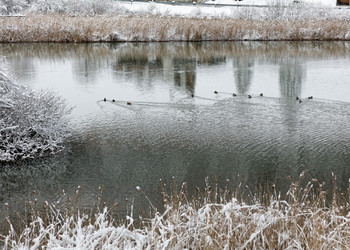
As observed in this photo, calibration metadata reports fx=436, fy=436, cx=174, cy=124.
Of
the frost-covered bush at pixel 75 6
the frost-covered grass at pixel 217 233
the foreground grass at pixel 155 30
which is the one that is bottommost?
the frost-covered grass at pixel 217 233

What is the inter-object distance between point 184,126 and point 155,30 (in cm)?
1804

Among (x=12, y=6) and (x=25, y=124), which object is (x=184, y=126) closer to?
(x=25, y=124)

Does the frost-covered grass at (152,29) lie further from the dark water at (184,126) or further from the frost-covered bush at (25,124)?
the frost-covered bush at (25,124)

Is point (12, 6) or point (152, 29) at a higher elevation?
point (12, 6)

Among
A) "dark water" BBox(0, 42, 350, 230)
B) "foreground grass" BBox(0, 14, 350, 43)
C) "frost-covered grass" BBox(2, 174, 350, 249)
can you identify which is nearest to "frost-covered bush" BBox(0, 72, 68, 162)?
"dark water" BBox(0, 42, 350, 230)

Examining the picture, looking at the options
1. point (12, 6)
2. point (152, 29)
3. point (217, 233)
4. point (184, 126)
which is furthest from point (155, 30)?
point (217, 233)

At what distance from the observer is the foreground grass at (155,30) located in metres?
24.8

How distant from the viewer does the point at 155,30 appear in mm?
25859

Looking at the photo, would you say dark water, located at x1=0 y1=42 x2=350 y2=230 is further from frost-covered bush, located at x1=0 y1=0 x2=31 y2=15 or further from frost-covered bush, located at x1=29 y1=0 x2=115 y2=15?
frost-covered bush, located at x1=0 y1=0 x2=31 y2=15

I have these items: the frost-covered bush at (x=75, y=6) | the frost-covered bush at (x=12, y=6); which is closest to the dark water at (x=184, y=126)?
the frost-covered bush at (x=75, y=6)

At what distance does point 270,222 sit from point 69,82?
10704 millimetres

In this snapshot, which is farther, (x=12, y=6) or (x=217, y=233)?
(x=12, y=6)

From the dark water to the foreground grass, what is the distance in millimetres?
7367

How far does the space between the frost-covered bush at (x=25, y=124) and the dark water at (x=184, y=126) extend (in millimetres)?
273
